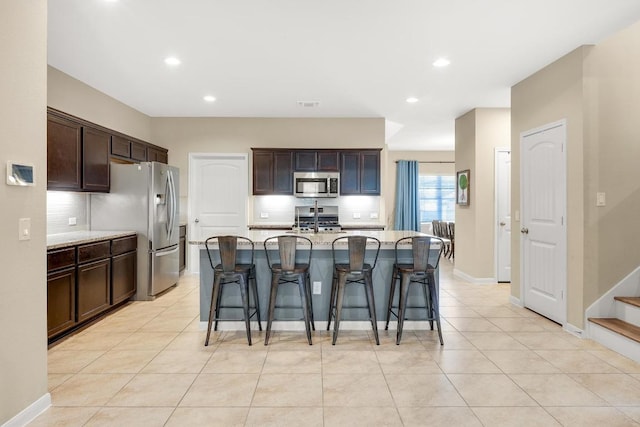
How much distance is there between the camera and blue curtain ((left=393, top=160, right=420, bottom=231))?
9719mm

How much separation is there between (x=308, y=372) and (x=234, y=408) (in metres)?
0.66

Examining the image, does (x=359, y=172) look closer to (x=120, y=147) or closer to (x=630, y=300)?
(x=120, y=147)

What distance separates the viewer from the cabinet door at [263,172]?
20.8 ft

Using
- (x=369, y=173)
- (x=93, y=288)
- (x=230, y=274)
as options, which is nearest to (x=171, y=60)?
(x=230, y=274)

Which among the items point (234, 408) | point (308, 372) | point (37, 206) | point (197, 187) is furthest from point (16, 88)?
point (197, 187)

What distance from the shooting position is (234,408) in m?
2.32

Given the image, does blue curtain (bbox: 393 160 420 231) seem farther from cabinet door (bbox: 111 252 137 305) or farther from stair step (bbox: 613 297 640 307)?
cabinet door (bbox: 111 252 137 305)

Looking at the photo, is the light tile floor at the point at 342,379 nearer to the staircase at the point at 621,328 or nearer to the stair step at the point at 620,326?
the staircase at the point at 621,328

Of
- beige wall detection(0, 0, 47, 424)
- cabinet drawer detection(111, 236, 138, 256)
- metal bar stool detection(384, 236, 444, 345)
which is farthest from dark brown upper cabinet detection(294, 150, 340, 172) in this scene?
beige wall detection(0, 0, 47, 424)

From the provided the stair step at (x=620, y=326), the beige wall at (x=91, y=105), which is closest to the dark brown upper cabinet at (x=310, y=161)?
the beige wall at (x=91, y=105)

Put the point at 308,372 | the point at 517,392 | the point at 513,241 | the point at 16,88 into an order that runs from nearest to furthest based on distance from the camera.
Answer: the point at 16,88, the point at 517,392, the point at 308,372, the point at 513,241

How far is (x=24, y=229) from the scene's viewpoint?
6.99 feet

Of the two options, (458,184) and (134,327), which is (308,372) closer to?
(134,327)

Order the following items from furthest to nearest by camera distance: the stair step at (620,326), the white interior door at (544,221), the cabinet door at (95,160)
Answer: the cabinet door at (95,160), the white interior door at (544,221), the stair step at (620,326)
